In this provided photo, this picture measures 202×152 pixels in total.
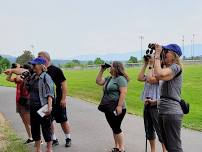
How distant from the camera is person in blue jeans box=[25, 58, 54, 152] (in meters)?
8.66

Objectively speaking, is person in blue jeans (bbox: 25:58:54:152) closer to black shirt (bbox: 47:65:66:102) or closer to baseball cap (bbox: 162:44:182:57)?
black shirt (bbox: 47:65:66:102)

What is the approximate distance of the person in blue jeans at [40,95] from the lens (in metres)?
8.66

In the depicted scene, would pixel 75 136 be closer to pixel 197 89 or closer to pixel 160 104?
pixel 160 104

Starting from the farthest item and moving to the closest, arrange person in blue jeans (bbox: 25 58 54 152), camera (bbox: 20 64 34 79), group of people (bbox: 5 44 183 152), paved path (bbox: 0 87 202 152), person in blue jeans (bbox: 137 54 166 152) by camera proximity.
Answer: paved path (bbox: 0 87 202 152), camera (bbox: 20 64 34 79), person in blue jeans (bbox: 25 58 54 152), group of people (bbox: 5 44 183 152), person in blue jeans (bbox: 137 54 166 152)

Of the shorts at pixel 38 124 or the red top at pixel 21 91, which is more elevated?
the red top at pixel 21 91

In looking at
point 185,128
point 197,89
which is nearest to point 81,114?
point 185,128

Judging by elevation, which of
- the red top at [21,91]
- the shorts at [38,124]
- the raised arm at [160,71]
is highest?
the raised arm at [160,71]

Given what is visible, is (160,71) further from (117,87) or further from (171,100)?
(117,87)

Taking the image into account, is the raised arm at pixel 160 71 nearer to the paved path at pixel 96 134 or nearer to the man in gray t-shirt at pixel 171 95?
the man in gray t-shirt at pixel 171 95

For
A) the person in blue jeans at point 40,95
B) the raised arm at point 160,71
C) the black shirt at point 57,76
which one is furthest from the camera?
the black shirt at point 57,76

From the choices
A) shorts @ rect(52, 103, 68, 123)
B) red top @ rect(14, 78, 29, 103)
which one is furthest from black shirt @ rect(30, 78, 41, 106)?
red top @ rect(14, 78, 29, 103)

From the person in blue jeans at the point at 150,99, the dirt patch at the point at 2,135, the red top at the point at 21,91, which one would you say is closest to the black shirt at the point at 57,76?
the red top at the point at 21,91

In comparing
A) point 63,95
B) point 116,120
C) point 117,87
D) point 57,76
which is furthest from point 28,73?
point 116,120

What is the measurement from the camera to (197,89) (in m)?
26.2
